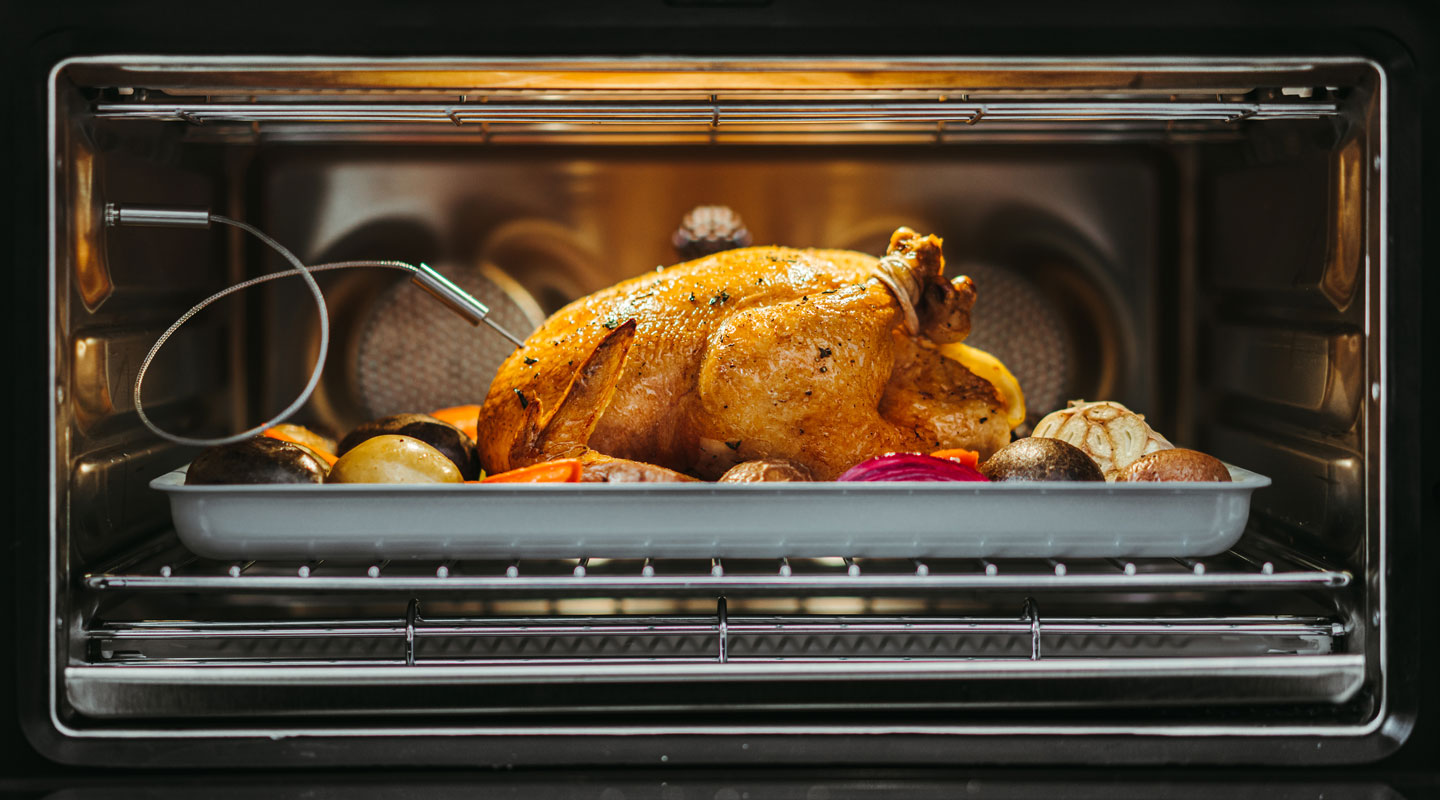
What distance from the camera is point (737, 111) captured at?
1.23m

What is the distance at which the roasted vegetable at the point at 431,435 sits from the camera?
53.4 inches

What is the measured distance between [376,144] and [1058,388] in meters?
1.17

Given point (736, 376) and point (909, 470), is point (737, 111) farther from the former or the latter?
point (909, 470)

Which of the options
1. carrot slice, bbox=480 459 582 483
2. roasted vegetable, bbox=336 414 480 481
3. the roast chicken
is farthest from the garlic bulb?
roasted vegetable, bbox=336 414 480 481

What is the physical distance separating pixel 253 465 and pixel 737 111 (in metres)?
0.71

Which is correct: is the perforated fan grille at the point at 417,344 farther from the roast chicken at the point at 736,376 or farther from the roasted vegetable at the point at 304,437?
the roast chicken at the point at 736,376

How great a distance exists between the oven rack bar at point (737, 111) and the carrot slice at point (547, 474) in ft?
1.37

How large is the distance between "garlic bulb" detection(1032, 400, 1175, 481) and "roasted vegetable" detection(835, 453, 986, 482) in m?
0.25

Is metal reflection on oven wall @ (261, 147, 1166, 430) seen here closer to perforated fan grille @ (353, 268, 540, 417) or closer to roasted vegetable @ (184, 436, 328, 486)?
perforated fan grille @ (353, 268, 540, 417)

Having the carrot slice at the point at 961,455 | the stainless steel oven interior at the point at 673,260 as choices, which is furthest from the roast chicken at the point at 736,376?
the stainless steel oven interior at the point at 673,260

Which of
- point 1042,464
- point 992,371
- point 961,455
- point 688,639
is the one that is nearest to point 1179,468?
point 1042,464

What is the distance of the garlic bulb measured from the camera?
4.47 ft
